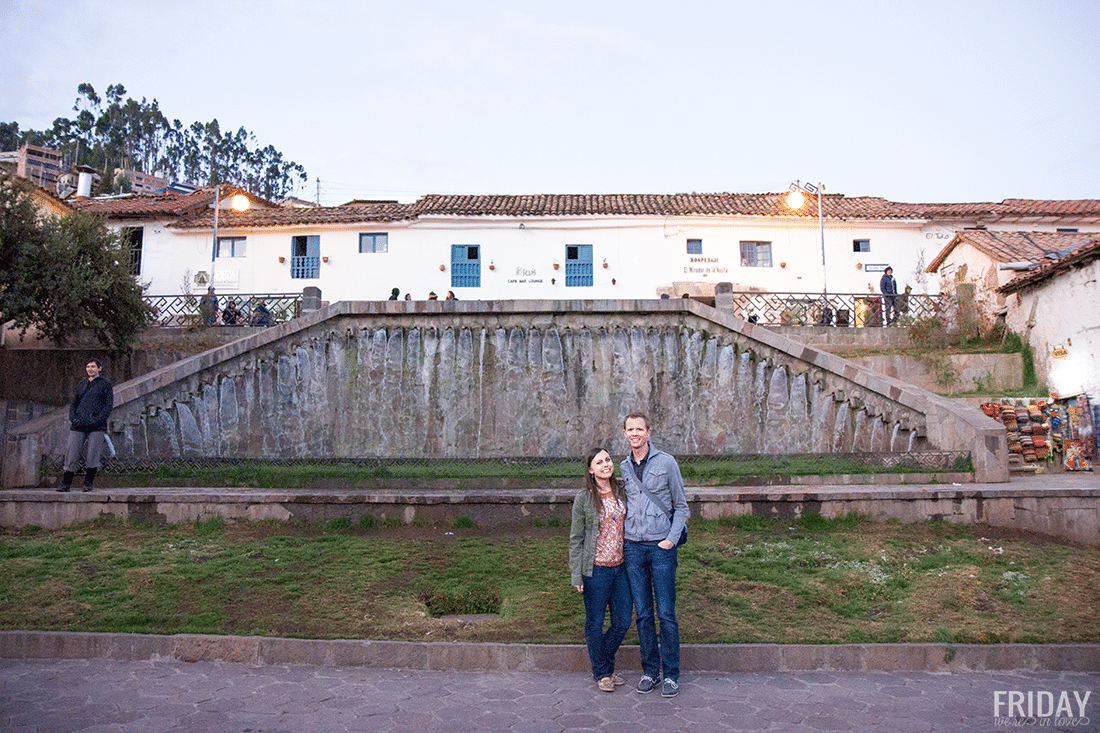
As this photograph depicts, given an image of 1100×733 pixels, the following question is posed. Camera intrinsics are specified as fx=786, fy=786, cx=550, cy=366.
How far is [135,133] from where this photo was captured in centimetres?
7862

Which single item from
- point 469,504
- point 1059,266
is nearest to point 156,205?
point 469,504

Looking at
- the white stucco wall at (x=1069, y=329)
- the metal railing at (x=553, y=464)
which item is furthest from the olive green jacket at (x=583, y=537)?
the white stucco wall at (x=1069, y=329)

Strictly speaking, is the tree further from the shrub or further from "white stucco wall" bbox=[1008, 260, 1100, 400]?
"white stucco wall" bbox=[1008, 260, 1100, 400]

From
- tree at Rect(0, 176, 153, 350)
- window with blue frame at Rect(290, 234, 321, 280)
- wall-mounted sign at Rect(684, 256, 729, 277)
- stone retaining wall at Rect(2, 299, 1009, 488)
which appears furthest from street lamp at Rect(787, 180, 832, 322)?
tree at Rect(0, 176, 153, 350)

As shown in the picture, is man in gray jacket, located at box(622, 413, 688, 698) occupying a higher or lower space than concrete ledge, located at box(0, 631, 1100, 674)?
higher

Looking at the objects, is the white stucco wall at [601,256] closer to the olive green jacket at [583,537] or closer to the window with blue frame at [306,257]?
the window with blue frame at [306,257]

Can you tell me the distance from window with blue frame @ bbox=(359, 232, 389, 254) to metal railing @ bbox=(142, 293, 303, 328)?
18.7ft

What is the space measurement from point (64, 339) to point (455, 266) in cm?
1245

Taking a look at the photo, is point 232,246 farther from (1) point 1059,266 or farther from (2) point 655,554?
(2) point 655,554

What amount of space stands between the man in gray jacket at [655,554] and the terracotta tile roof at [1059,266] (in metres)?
11.9

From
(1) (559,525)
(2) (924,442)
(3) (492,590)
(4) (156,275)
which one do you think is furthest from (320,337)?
(4) (156,275)

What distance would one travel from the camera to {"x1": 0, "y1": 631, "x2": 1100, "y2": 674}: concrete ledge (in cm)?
577

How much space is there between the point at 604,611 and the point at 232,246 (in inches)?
975

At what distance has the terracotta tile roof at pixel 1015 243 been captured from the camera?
674 inches
